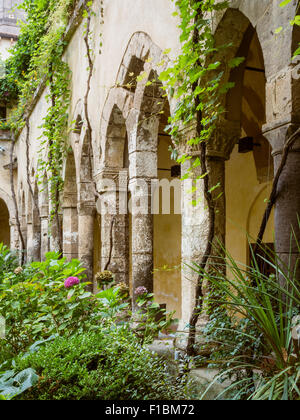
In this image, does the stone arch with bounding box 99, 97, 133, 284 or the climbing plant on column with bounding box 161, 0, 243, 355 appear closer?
the climbing plant on column with bounding box 161, 0, 243, 355

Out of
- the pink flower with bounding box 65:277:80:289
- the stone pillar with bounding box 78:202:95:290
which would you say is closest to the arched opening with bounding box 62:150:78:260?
the stone pillar with bounding box 78:202:95:290

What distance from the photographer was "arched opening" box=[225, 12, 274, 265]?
541 centimetres

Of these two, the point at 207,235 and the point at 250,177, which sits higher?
the point at 250,177

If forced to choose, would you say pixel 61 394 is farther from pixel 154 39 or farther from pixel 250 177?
pixel 250 177

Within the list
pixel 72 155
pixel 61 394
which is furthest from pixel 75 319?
pixel 72 155

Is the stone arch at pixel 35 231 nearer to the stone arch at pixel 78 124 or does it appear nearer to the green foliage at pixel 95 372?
the stone arch at pixel 78 124

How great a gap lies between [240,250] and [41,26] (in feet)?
19.2

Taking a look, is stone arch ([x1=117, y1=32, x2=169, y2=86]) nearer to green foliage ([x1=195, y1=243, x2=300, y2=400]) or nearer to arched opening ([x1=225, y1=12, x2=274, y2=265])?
arched opening ([x1=225, y1=12, x2=274, y2=265])

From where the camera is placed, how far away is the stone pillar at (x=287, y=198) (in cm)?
214

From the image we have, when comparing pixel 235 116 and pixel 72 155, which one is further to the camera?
pixel 72 155

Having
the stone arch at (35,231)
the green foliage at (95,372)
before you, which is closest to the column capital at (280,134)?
the green foliage at (95,372)

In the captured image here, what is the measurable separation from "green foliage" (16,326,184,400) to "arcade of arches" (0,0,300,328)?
64 centimetres

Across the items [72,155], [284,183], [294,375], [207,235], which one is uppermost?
[72,155]

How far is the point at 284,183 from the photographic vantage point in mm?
2180
